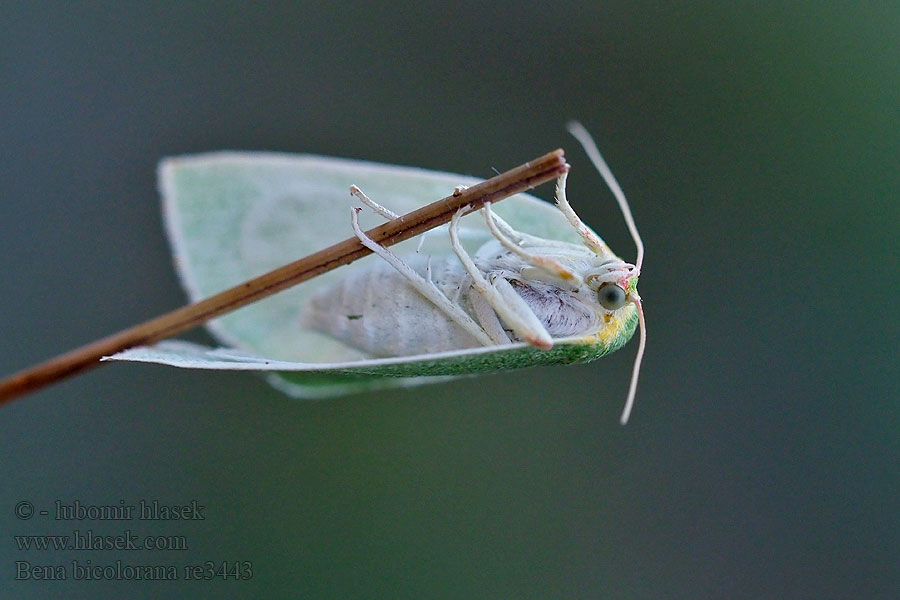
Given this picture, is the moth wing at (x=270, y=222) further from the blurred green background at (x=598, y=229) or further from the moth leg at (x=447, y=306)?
the blurred green background at (x=598, y=229)

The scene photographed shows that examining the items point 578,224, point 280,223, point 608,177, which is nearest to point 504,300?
point 578,224

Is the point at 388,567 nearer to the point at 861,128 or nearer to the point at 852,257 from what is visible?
the point at 852,257

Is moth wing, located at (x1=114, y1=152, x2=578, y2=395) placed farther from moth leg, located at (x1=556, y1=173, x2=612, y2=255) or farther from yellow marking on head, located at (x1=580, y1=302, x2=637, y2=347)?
yellow marking on head, located at (x1=580, y1=302, x2=637, y2=347)

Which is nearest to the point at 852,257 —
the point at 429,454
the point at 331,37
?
the point at 429,454

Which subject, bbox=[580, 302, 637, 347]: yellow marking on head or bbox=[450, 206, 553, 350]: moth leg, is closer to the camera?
bbox=[450, 206, 553, 350]: moth leg

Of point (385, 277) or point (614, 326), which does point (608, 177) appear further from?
point (385, 277)

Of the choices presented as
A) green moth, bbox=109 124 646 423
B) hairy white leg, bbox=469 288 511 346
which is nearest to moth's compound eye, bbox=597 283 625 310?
green moth, bbox=109 124 646 423
